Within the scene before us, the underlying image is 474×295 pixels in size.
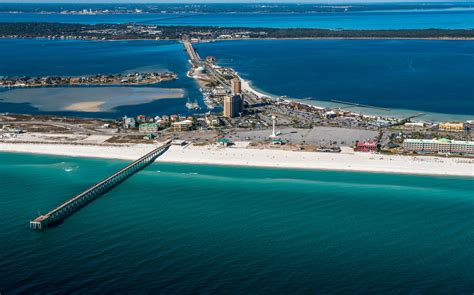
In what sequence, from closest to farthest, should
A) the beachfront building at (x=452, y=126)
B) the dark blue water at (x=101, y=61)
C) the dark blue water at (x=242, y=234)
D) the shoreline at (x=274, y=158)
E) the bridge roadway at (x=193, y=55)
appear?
the dark blue water at (x=242, y=234) → the shoreline at (x=274, y=158) → the beachfront building at (x=452, y=126) → the dark blue water at (x=101, y=61) → the bridge roadway at (x=193, y=55)

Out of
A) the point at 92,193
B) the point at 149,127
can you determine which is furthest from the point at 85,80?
the point at 92,193

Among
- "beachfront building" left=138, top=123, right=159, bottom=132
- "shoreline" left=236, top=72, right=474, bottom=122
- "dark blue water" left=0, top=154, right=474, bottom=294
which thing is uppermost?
"shoreline" left=236, top=72, right=474, bottom=122

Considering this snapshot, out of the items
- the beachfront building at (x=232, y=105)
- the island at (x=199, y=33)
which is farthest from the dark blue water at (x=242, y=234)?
the island at (x=199, y=33)

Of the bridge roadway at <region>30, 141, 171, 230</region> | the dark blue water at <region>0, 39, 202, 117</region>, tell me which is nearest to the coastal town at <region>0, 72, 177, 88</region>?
the dark blue water at <region>0, 39, 202, 117</region>

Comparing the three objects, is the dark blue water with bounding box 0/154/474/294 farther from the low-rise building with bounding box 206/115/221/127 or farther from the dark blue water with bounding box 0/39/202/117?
the dark blue water with bounding box 0/39/202/117

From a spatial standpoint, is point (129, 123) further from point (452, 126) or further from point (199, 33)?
point (199, 33)

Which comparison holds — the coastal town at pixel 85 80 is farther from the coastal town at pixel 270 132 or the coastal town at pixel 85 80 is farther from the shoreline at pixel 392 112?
the shoreline at pixel 392 112

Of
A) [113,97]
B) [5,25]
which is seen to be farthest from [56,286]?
[5,25]
